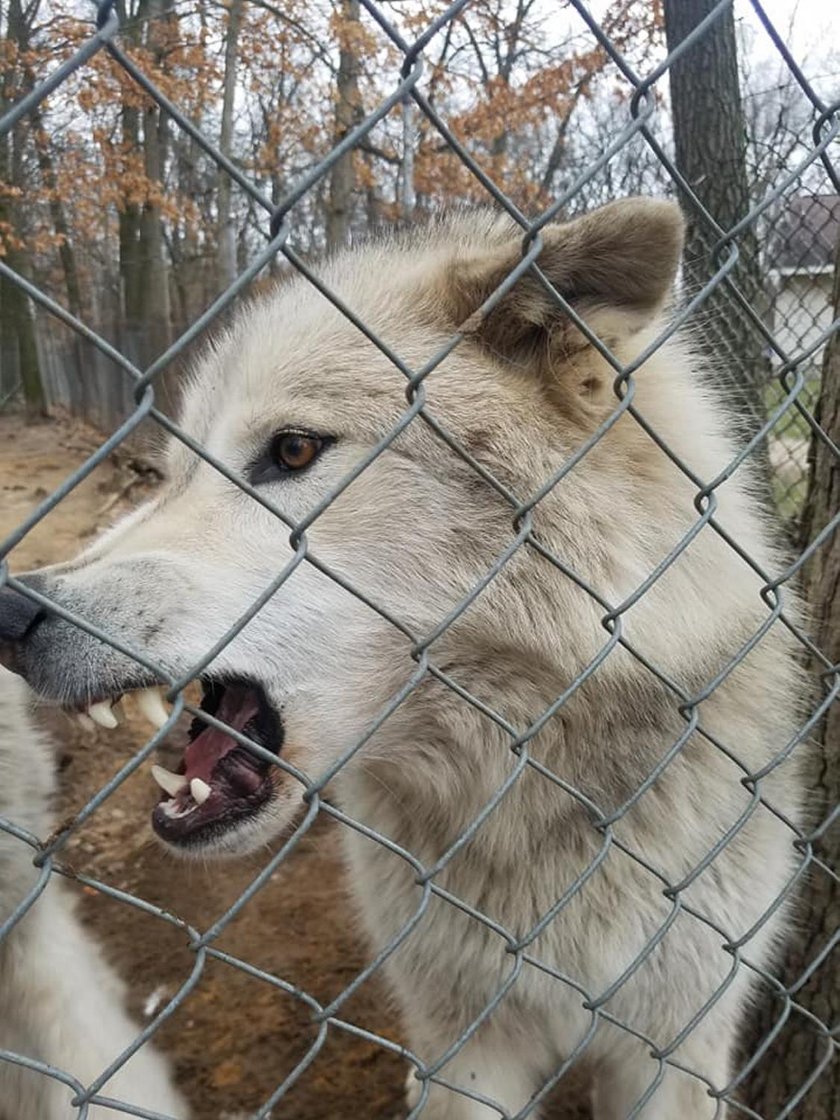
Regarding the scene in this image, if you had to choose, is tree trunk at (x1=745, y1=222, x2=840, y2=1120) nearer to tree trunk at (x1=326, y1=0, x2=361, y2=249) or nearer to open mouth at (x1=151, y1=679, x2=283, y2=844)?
open mouth at (x1=151, y1=679, x2=283, y2=844)

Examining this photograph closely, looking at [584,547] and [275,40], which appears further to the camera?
[275,40]

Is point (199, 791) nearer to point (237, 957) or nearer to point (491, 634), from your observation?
point (491, 634)

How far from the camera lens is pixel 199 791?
133cm

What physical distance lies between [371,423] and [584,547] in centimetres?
42

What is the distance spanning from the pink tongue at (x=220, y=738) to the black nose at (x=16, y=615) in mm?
317

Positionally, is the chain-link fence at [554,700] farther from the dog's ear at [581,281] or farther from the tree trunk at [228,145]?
the tree trunk at [228,145]

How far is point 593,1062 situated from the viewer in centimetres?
215

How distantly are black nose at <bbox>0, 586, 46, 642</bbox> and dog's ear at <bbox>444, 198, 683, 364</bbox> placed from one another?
72 cm

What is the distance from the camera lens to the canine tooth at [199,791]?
4.35 ft

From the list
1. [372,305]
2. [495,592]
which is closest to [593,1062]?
[495,592]

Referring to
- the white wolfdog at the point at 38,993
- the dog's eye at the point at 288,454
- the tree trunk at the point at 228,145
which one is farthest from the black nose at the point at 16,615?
the tree trunk at the point at 228,145

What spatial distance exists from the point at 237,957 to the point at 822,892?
1907 millimetres

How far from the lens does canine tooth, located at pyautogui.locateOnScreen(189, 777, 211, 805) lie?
133 cm

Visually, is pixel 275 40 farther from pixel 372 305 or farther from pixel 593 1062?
pixel 593 1062
